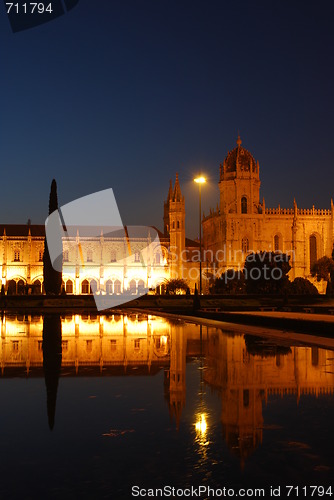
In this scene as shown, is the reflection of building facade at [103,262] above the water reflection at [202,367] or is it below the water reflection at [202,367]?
above

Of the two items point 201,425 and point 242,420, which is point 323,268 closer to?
point 242,420

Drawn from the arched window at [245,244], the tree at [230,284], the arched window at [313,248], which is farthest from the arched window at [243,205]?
the tree at [230,284]

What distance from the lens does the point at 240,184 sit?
272 ft

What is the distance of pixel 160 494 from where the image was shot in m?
3.95

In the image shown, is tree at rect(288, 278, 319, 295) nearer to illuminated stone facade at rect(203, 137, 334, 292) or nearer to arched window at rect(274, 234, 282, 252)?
illuminated stone facade at rect(203, 137, 334, 292)

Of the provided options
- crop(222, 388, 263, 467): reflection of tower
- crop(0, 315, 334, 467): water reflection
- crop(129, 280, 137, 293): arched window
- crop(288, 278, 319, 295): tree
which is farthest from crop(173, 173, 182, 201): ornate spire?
crop(222, 388, 263, 467): reflection of tower

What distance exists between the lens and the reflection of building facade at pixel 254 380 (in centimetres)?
559

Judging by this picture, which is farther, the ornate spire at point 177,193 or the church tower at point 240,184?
the ornate spire at point 177,193

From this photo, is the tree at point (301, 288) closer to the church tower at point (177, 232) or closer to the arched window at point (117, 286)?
the church tower at point (177, 232)

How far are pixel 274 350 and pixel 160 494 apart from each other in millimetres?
9129

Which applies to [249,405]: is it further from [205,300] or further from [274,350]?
[205,300]

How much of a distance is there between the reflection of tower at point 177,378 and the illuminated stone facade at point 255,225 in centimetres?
6777

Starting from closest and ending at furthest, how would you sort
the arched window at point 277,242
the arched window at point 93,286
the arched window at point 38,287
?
the arched window at point 38,287
the arched window at point 277,242
the arched window at point 93,286

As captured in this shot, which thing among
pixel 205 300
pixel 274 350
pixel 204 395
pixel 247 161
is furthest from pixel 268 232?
pixel 204 395
